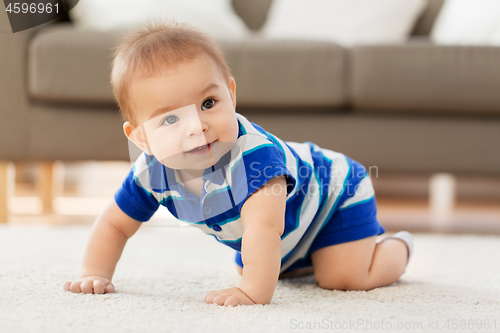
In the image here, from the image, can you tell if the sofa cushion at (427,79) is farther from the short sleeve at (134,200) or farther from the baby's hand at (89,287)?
the baby's hand at (89,287)

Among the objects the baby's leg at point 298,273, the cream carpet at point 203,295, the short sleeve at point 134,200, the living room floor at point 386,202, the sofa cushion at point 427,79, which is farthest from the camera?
the living room floor at point 386,202

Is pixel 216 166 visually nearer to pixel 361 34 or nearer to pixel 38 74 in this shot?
pixel 38 74

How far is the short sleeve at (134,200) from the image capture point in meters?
0.66

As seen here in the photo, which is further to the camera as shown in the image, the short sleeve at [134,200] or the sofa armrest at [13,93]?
the sofa armrest at [13,93]

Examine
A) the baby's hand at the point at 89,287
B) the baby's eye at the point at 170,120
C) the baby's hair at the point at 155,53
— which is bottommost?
the baby's hand at the point at 89,287

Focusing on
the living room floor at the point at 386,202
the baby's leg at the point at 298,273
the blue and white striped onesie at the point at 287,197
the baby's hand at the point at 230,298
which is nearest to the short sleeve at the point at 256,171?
the blue and white striped onesie at the point at 287,197

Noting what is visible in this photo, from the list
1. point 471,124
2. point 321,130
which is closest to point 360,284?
point 321,130

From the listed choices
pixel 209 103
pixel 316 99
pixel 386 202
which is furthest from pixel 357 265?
pixel 386 202

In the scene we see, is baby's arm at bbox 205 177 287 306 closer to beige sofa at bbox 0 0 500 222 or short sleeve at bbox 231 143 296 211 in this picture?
short sleeve at bbox 231 143 296 211

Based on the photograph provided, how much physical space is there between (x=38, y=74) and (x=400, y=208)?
4.19 feet

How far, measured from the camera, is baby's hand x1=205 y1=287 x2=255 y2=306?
51 cm

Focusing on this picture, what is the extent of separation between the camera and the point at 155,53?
21.8 inches

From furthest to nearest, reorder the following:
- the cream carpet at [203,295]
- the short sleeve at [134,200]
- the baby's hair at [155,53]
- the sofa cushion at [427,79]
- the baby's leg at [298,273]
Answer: the sofa cushion at [427,79] < the baby's leg at [298,273] < the short sleeve at [134,200] < the baby's hair at [155,53] < the cream carpet at [203,295]

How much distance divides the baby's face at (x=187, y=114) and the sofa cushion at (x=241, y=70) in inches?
21.7
